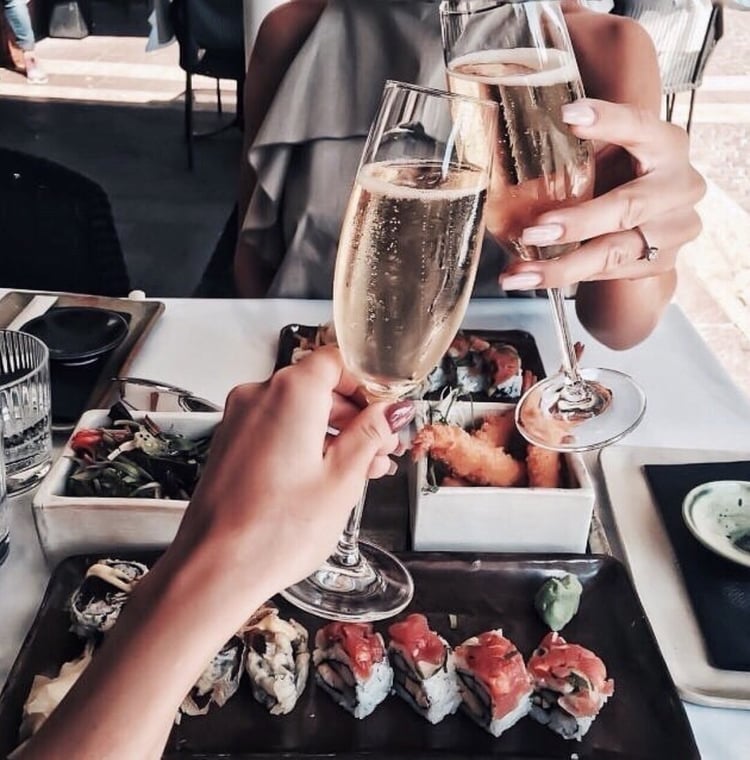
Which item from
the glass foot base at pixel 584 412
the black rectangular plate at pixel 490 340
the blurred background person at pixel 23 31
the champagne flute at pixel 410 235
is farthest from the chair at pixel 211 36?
the champagne flute at pixel 410 235

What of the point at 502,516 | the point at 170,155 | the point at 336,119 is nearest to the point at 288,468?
the point at 502,516

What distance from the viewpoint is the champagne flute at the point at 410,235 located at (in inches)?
25.5

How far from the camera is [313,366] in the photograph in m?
0.60

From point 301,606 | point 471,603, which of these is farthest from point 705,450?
point 301,606

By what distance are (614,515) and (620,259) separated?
0.82ft

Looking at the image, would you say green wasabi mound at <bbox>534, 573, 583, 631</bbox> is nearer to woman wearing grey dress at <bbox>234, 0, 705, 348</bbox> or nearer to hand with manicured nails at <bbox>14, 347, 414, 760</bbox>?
hand with manicured nails at <bbox>14, 347, 414, 760</bbox>

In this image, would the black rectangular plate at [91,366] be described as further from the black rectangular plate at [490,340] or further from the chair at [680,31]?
the chair at [680,31]

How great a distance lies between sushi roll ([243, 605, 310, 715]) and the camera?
66 cm

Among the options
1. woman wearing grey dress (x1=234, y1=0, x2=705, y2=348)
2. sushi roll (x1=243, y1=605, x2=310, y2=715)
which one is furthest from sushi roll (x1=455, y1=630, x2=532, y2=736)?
woman wearing grey dress (x1=234, y1=0, x2=705, y2=348)

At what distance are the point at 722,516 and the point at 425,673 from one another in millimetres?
337

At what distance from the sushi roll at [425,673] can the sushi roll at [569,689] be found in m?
0.06

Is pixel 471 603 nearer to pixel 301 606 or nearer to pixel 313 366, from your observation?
pixel 301 606

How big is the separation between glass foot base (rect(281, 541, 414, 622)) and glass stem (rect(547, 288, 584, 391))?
0.98 ft

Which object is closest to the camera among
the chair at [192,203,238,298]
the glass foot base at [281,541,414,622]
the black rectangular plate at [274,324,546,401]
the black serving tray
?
the black serving tray
